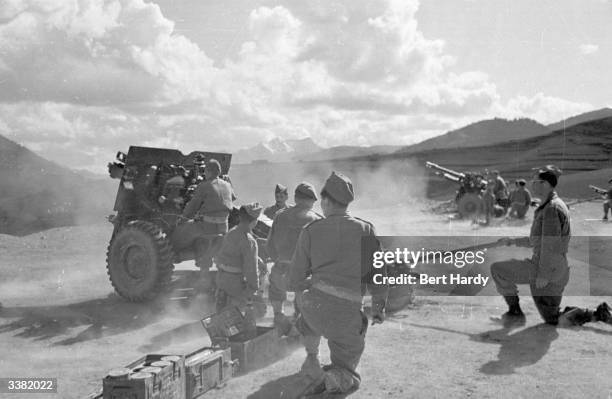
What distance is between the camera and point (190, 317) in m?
8.12

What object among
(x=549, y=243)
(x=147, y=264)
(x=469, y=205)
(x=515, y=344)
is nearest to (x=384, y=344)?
(x=515, y=344)

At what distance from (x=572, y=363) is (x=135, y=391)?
14.2 ft

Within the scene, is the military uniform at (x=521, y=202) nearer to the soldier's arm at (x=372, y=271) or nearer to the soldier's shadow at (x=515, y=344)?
the soldier's shadow at (x=515, y=344)

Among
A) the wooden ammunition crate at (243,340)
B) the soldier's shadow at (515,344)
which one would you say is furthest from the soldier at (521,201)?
the wooden ammunition crate at (243,340)

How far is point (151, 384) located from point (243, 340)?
6.04 ft

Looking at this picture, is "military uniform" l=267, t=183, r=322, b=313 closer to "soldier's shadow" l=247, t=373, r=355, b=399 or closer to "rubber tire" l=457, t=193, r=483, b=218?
"soldier's shadow" l=247, t=373, r=355, b=399

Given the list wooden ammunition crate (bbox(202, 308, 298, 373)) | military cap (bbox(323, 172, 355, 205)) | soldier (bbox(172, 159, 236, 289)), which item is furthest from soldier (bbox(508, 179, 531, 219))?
military cap (bbox(323, 172, 355, 205))

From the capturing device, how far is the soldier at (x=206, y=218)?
8.49 metres

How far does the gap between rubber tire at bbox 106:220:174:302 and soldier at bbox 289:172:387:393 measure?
161 inches

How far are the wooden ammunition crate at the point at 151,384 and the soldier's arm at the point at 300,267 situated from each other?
109 cm

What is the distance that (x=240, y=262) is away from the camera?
676cm

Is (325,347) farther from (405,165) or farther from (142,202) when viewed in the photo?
(405,165)

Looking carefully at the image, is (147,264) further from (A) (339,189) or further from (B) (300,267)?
(A) (339,189)

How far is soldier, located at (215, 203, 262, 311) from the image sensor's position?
6.68m
